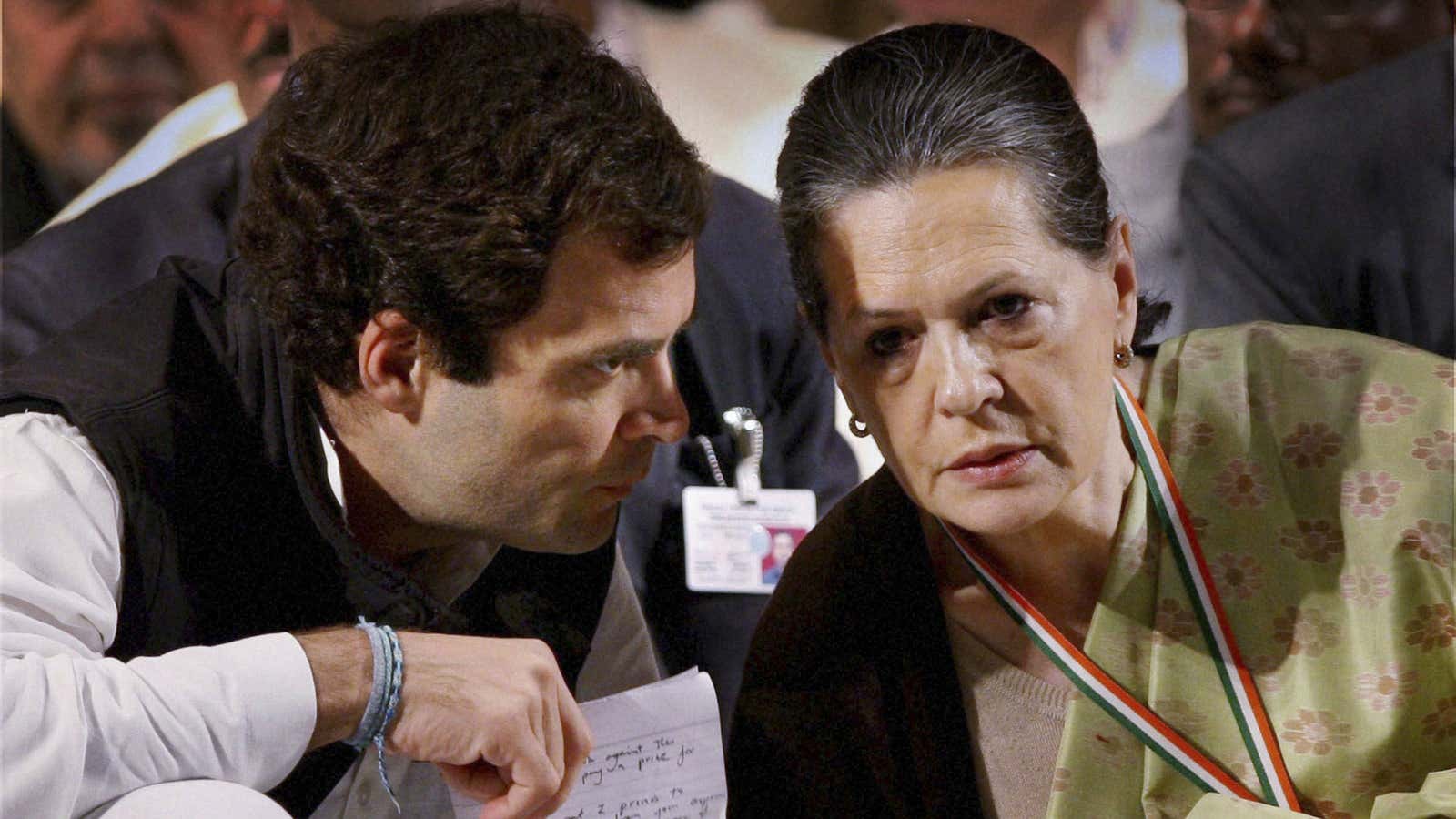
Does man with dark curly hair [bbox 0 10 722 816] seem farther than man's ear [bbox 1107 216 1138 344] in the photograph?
No

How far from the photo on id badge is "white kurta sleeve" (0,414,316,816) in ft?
2.49

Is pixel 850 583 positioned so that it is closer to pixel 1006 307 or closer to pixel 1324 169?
pixel 1006 307

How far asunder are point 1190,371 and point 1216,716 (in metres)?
0.43

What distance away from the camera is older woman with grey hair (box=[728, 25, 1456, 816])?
1719 mm

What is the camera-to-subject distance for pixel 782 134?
2.11 meters

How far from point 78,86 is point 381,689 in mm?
960

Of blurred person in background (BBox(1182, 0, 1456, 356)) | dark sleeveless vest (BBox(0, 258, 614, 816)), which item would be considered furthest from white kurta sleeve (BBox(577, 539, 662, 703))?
blurred person in background (BBox(1182, 0, 1456, 356))

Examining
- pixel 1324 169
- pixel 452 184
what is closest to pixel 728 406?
pixel 452 184

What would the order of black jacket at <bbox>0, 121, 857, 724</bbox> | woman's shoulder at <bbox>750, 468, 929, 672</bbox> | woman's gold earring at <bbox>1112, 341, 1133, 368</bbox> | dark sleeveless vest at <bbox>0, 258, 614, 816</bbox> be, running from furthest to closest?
1. black jacket at <bbox>0, 121, 857, 724</bbox>
2. woman's shoulder at <bbox>750, 468, 929, 672</bbox>
3. woman's gold earring at <bbox>1112, 341, 1133, 368</bbox>
4. dark sleeveless vest at <bbox>0, 258, 614, 816</bbox>

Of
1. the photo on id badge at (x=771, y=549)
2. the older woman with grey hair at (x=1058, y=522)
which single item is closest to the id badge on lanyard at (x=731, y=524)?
the photo on id badge at (x=771, y=549)

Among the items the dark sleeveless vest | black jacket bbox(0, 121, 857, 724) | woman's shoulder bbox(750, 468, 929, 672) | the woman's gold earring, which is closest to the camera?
the dark sleeveless vest

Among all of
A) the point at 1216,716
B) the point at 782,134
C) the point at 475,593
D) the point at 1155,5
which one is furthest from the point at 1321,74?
the point at 475,593

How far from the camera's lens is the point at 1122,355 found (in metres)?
1.83

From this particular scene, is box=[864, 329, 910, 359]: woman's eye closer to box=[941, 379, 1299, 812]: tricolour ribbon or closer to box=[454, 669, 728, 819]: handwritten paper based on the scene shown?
box=[941, 379, 1299, 812]: tricolour ribbon
